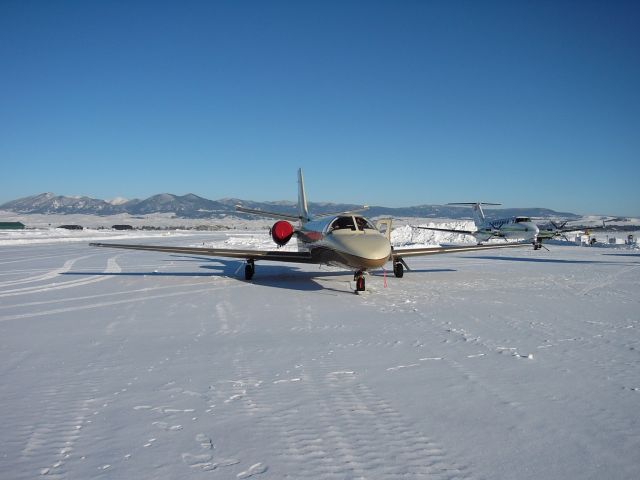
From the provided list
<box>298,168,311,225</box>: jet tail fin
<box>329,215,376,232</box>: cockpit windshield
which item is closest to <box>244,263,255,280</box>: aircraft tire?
<box>329,215,376,232</box>: cockpit windshield

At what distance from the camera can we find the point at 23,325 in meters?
8.29

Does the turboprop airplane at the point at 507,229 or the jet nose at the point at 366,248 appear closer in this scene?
the jet nose at the point at 366,248

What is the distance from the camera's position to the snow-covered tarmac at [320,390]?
3443mm

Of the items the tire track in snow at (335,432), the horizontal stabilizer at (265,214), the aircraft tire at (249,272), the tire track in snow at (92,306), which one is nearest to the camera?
the tire track in snow at (335,432)

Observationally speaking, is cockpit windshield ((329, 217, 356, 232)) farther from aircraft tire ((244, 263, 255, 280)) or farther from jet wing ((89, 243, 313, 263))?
aircraft tire ((244, 263, 255, 280))

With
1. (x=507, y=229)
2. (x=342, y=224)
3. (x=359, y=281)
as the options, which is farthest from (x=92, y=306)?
(x=507, y=229)

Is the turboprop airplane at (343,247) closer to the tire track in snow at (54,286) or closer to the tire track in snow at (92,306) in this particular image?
the tire track in snow at (54,286)

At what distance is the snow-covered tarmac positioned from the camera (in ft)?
11.3

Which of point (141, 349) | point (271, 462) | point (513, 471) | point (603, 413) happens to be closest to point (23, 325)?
point (141, 349)

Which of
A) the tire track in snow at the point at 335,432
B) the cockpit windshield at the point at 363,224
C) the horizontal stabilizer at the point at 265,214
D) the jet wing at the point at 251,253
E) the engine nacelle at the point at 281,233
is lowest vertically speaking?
the tire track in snow at the point at 335,432

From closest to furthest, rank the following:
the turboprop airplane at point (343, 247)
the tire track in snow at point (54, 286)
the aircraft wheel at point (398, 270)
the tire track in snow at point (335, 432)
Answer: the tire track in snow at point (335, 432) < the turboprop airplane at point (343, 247) < the tire track in snow at point (54, 286) < the aircraft wheel at point (398, 270)

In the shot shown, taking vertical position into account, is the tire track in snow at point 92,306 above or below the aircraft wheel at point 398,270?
above

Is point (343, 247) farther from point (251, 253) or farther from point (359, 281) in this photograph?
point (251, 253)

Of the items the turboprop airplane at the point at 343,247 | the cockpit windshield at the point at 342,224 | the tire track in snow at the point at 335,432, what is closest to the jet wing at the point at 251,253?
the turboprop airplane at the point at 343,247
